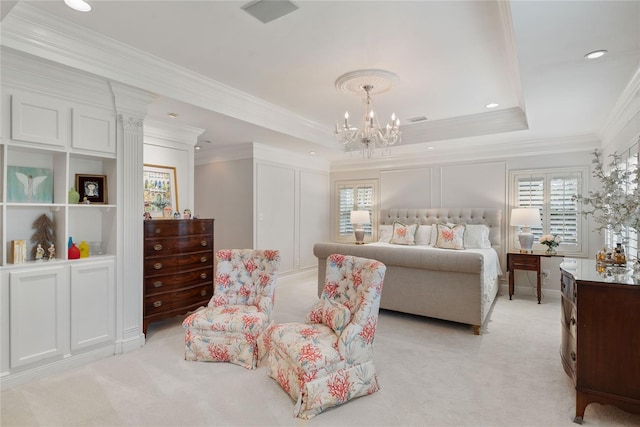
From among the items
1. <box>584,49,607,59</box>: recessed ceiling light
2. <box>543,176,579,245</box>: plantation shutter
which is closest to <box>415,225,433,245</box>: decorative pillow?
<box>543,176,579,245</box>: plantation shutter

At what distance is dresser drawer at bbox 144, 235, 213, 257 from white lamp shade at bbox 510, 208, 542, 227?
4.50 meters

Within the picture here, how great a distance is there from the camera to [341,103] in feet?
14.4

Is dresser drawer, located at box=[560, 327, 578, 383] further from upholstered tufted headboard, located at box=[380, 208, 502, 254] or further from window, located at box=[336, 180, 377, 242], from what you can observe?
window, located at box=[336, 180, 377, 242]

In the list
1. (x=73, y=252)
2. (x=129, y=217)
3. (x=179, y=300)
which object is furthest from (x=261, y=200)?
(x=73, y=252)

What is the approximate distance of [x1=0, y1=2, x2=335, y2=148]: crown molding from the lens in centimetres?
244

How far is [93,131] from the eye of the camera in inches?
119

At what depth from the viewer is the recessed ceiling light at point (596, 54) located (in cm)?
241

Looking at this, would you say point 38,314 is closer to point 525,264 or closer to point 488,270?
point 488,270

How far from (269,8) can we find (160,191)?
2910mm

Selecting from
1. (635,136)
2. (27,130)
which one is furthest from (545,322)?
(27,130)

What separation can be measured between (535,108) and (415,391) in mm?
3289

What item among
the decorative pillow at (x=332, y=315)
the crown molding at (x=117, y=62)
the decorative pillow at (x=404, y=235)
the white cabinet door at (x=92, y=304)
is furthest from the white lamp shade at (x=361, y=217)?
the white cabinet door at (x=92, y=304)

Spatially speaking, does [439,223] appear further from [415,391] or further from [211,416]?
[211,416]

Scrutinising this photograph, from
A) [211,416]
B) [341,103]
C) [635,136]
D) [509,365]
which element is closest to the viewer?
[211,416]
